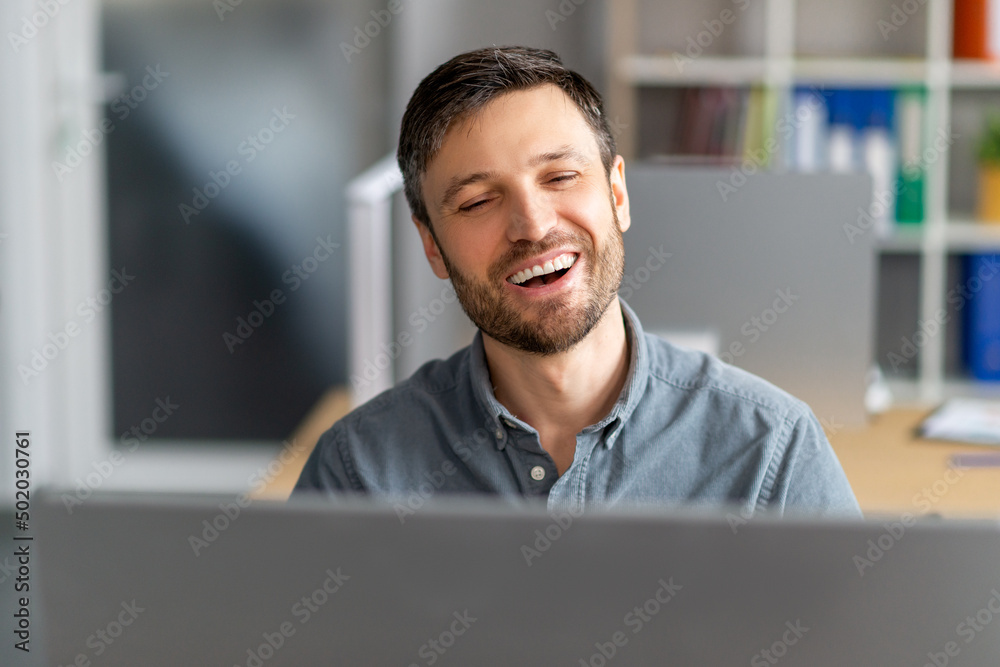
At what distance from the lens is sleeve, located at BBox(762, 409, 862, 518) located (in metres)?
1.14

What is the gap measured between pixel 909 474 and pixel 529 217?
992 mm

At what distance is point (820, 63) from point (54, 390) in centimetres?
263

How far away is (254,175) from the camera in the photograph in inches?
137

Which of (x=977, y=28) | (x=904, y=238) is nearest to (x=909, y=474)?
(x=904, y=238)

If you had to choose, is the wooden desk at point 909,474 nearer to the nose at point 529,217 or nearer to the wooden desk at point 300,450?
the nose at point 529,217

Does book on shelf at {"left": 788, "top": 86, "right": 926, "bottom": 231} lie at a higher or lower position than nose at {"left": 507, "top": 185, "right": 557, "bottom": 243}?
lower

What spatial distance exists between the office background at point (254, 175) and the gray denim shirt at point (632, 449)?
6.80 ft

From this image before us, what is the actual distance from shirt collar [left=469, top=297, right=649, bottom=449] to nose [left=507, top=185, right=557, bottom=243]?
19 centimetres

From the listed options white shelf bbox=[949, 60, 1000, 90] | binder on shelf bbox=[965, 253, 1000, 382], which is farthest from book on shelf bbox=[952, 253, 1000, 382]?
white shelf bbox=[949, 60, 1000, 90]

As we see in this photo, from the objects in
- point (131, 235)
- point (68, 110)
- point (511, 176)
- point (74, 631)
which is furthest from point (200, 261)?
point (74, 631)

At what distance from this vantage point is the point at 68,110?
10.8ft

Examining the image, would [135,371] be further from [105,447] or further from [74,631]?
[74,631]

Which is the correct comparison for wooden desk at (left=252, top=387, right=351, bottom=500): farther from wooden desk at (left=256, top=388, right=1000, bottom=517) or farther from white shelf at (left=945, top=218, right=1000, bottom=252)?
white shelf at (left=945, top=218, right=1000, bottom=252)

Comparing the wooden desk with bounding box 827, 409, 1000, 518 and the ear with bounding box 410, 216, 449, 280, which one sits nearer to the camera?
the ear with bounding box 410, 216, 449, 280
